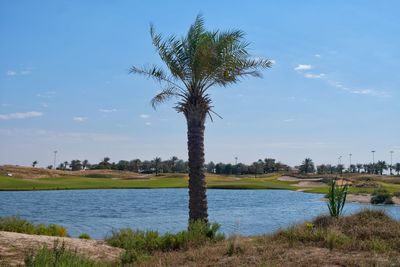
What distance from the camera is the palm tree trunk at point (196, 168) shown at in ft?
58.7

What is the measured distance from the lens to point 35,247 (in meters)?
12.2

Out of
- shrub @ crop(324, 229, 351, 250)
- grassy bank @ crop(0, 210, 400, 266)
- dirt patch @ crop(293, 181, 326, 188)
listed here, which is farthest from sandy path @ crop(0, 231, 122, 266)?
dirt patch @ crop(293, 181, 326, 188)

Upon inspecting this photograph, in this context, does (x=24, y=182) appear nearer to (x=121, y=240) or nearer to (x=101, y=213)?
(x=101, y=213)

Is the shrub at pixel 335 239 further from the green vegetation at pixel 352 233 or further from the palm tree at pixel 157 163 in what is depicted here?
the palm tree at pixel 157 163

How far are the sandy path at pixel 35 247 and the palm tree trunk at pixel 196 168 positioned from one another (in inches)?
172

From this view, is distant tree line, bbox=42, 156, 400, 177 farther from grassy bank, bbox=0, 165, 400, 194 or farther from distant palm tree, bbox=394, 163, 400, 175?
grassy bank, bbox=0, 165, 400, 194

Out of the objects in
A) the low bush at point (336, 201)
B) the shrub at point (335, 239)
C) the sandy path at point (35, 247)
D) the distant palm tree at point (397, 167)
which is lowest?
the sandy path at point (35, 247)

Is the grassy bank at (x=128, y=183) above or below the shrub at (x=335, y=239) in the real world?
above

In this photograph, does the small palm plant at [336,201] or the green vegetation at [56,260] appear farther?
the small palm plant at [336,201]

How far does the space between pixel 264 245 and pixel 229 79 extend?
796cm

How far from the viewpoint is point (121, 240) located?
1445 centimetres

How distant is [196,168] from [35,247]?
7.09 m

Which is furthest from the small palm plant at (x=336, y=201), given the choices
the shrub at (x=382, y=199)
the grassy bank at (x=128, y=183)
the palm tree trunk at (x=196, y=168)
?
the grassy bank at (x=128, y=183)

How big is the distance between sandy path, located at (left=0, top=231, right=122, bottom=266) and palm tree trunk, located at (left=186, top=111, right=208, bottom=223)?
4.37 meters
